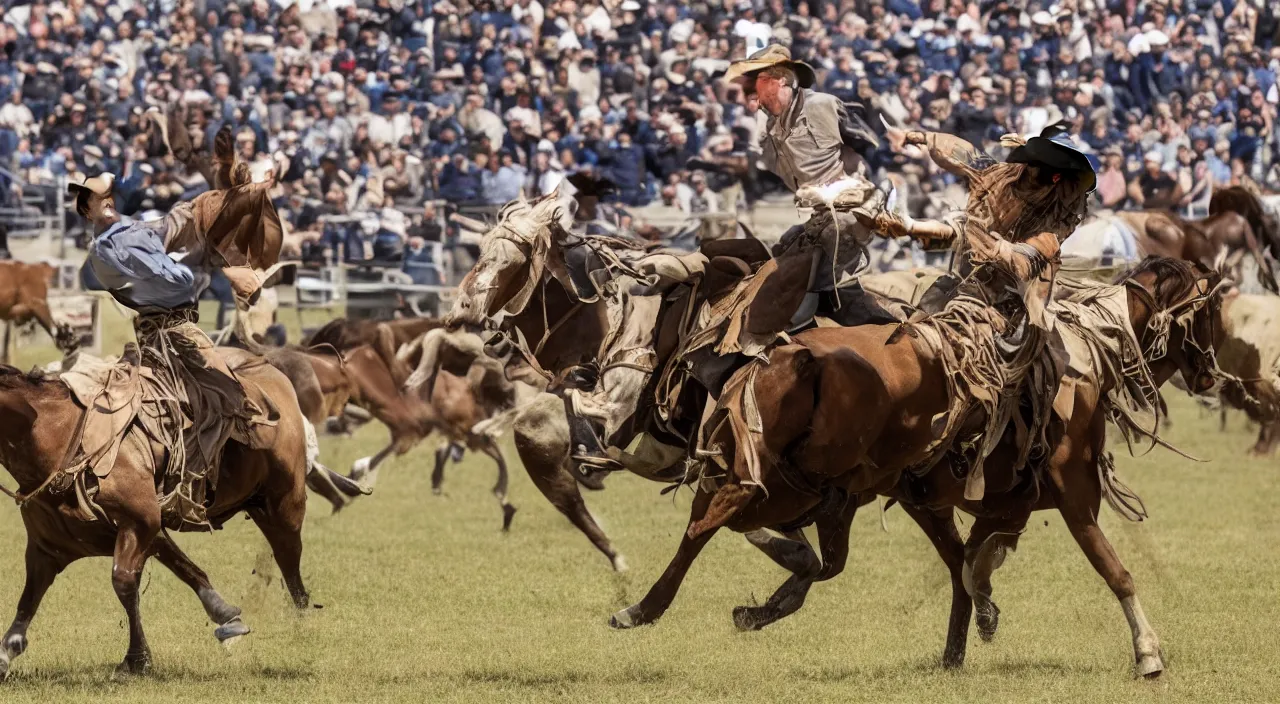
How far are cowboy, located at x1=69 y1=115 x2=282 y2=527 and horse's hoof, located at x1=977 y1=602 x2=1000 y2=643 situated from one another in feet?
11.3

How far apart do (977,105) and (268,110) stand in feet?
28.8

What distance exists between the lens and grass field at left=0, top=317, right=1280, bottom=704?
739 cm

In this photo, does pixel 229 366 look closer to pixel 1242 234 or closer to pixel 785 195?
pixel 1242 234

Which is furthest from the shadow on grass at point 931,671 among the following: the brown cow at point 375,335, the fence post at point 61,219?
the fence post at point 61,219

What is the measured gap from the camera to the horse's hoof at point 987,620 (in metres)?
8.40

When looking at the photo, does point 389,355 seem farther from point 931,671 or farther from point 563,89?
point 563,89

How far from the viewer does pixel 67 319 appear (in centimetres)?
1862

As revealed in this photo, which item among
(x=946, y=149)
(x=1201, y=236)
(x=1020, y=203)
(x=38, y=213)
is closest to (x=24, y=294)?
(x=38, y=213)

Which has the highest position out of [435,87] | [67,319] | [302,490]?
[302,490]

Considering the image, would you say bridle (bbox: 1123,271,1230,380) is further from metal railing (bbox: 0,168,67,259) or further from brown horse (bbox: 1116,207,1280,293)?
metal railing (bbox: 0,168,67,259)

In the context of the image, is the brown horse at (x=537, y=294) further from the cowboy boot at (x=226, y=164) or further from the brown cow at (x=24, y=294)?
the brown cow at (x=24, y=294)

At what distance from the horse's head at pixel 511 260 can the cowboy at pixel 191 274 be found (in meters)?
0.87

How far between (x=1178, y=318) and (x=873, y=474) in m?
1.96

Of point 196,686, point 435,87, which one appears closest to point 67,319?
point 435,87
